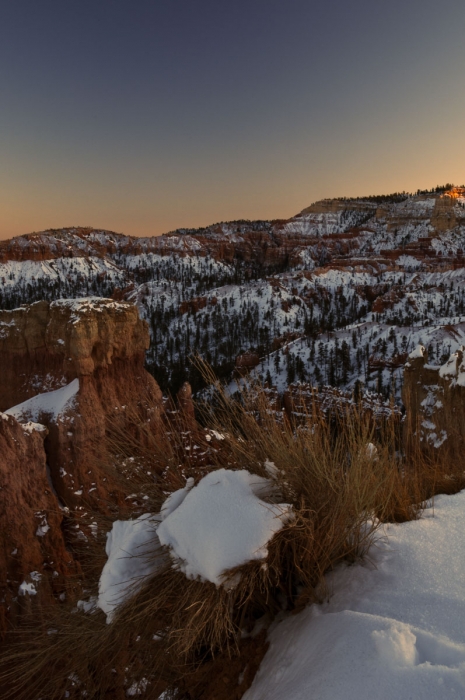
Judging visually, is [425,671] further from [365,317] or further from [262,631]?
[365,317]

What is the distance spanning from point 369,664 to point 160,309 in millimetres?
84176

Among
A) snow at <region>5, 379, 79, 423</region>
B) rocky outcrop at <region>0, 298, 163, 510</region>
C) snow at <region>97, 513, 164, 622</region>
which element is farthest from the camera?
snow at <region>5, 379, 79, 423</region>

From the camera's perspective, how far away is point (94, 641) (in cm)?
231

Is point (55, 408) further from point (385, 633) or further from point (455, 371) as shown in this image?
point (385, 633)

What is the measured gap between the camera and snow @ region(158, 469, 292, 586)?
204 centimetres

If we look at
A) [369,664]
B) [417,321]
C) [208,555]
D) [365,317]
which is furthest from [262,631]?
[365,317]

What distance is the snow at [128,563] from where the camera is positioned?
2.30m

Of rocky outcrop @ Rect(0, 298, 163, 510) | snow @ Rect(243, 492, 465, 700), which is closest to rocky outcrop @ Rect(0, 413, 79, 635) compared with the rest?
rocky outcrop @ Rect(0, 298, 163, 510)

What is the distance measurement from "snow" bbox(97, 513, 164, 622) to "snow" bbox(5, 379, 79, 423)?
9.88 metres

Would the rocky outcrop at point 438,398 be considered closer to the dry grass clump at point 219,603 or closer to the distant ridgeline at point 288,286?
the distant ridgeline at point 288,286

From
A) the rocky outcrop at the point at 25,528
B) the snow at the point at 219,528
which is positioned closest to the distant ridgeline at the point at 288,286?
the snow at the point at 219,528

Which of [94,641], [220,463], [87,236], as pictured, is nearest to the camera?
[94,641]

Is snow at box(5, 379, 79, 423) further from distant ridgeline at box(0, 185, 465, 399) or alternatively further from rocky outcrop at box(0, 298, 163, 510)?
distant ridgeline at box(0, 185, 465, 399)

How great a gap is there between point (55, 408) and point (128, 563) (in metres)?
10.3
